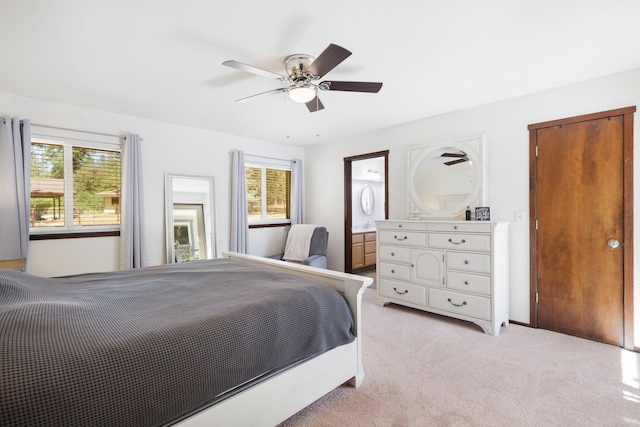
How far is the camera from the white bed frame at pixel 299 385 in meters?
1.32

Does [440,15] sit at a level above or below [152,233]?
above

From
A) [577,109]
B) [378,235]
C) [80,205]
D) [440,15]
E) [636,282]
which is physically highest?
[440,15]

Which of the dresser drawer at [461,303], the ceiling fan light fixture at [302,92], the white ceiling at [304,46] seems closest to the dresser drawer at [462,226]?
the dresser drawer at [461,303]

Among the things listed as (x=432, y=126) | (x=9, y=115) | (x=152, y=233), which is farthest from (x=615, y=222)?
(x=9, y=115)

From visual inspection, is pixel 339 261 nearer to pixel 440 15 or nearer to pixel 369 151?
pixel 369 151

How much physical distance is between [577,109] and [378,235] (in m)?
2.25

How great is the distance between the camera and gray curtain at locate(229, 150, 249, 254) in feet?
14.2

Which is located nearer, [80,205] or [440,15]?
[440,15]

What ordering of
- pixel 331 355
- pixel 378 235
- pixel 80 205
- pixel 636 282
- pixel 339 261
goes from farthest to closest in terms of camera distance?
pixel 339 261
pixel 378 235
pixel 80 205
pixel 636 282
pixel 331 355

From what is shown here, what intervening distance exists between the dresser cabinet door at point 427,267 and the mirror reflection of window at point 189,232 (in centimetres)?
283

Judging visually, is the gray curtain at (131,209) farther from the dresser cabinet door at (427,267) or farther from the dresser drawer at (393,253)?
the dresser cabinet door at (427,267)

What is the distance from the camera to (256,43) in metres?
2.10

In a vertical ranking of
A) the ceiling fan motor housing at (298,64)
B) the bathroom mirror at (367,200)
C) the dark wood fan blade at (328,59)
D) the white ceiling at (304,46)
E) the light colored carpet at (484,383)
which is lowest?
the light colored carpet at (484,383)

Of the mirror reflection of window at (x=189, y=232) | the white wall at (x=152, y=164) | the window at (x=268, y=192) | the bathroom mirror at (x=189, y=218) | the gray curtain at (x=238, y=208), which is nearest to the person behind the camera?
the white wall at (x=152, y=164)
